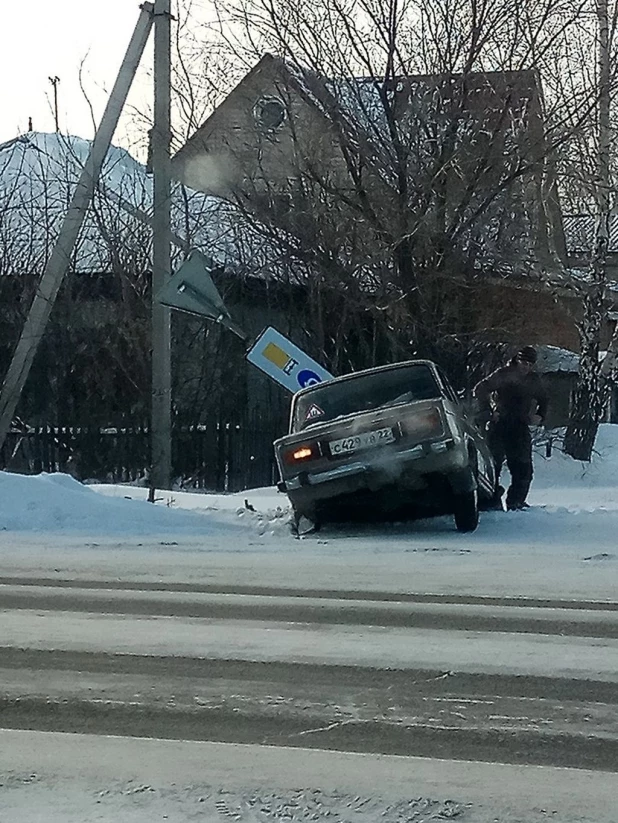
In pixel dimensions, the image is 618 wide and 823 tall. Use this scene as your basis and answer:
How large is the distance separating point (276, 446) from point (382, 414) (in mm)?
1027

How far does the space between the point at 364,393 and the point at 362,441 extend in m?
1.09

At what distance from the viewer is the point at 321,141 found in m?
19.5

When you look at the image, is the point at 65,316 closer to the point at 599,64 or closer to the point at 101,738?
the point at 599,64

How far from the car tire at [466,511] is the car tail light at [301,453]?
1391 millimetres

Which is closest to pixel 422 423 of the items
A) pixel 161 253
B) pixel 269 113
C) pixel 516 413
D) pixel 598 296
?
pixel 516 413

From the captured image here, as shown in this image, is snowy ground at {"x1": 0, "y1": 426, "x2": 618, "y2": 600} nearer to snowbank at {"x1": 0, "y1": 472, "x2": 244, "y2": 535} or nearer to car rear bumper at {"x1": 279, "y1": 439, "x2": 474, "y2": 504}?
snowbank at {"x1": 0, "y1": 472, "x2": 244, "y2": 535}

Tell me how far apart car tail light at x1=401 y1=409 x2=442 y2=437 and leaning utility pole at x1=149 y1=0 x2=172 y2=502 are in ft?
18.1

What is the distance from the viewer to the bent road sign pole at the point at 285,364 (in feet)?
41.9

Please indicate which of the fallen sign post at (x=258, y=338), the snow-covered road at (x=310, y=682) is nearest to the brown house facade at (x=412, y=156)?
the fallen sign post at (x=258, y=338)

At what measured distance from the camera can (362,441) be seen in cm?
1124

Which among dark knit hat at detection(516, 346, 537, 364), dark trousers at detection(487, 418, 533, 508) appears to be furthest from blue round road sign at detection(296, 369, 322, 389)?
dark knit hat at detection(516, 346, 537, 364)

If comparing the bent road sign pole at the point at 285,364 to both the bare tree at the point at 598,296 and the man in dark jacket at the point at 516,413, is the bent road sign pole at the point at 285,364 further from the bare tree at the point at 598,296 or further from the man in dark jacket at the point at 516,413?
the bare tree at the point at 598,296

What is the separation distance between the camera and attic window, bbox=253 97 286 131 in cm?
2000

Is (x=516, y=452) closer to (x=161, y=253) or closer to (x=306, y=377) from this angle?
(x=306, y=377)
